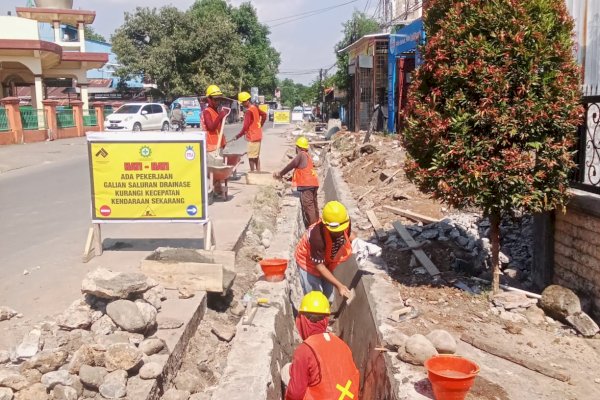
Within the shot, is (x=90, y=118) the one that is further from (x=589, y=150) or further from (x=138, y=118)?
(x=589, y=150)

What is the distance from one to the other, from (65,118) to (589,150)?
29043 millimetres

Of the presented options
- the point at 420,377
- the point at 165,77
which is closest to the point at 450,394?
the point at 420,377

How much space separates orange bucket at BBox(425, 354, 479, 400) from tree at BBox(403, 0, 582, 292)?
1946 mm

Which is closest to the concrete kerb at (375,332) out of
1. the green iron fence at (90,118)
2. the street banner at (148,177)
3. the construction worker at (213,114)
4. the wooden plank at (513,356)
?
the wooden plank at (513,356)

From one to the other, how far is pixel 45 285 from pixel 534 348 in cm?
483

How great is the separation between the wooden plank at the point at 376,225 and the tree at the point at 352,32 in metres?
29.4

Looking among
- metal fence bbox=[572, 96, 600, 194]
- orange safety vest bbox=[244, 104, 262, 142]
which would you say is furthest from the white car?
metal fence bbox=[572, 96, 600, 194]

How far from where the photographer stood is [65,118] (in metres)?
30.7

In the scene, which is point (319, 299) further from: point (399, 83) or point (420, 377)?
point (399, 83)

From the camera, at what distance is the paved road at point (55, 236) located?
6105 millimetres

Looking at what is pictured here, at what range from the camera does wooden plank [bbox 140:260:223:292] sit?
6.10 meters

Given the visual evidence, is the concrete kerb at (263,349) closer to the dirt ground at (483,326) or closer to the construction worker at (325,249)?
the construction worker at (325,249)

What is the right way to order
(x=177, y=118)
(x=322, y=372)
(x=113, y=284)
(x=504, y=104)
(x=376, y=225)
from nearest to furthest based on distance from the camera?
(x=322, y=372)
(x=113, y=284)
(x=504, y=104)
(x=376, y=225)
(x=177, y=118)

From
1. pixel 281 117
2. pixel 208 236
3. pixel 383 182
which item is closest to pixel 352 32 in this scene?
pixel 281 117
